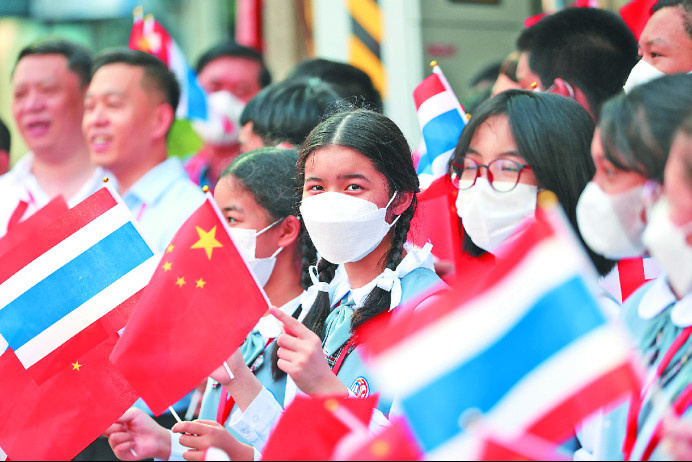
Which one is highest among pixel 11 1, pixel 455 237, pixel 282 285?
pixel 11 1

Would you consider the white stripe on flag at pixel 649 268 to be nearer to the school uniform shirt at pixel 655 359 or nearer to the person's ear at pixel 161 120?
the school uniform shirt at pixel 655 359

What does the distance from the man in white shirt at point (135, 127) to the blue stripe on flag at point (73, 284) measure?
1.61m

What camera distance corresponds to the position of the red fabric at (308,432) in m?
2.46

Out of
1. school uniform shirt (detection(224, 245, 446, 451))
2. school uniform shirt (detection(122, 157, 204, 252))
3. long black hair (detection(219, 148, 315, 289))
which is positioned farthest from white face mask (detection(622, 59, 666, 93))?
school uniform shirt (detection(122, 157, 204, 252))

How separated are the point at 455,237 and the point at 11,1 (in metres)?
11.7

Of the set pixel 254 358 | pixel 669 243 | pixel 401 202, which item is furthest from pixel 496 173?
pixel 254 358

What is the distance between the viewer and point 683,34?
3.90 meters

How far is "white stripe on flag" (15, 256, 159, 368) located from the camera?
3.33m

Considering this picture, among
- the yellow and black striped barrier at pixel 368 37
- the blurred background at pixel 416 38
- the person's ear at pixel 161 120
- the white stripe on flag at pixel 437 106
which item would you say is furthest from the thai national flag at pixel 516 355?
the yellow and black striped barrier at pixel 368 37

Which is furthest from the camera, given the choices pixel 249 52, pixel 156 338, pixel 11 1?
pixel 11 1

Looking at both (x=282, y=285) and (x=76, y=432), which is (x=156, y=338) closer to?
(x=76, y=432)

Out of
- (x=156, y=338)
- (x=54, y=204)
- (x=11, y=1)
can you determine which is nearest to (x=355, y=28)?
(x=54, y=204)

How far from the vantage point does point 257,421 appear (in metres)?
3.06

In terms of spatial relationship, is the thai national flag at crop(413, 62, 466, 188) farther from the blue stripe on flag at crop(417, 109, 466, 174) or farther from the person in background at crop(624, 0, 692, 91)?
the person in background at crop(624, 0, 692, 91)
